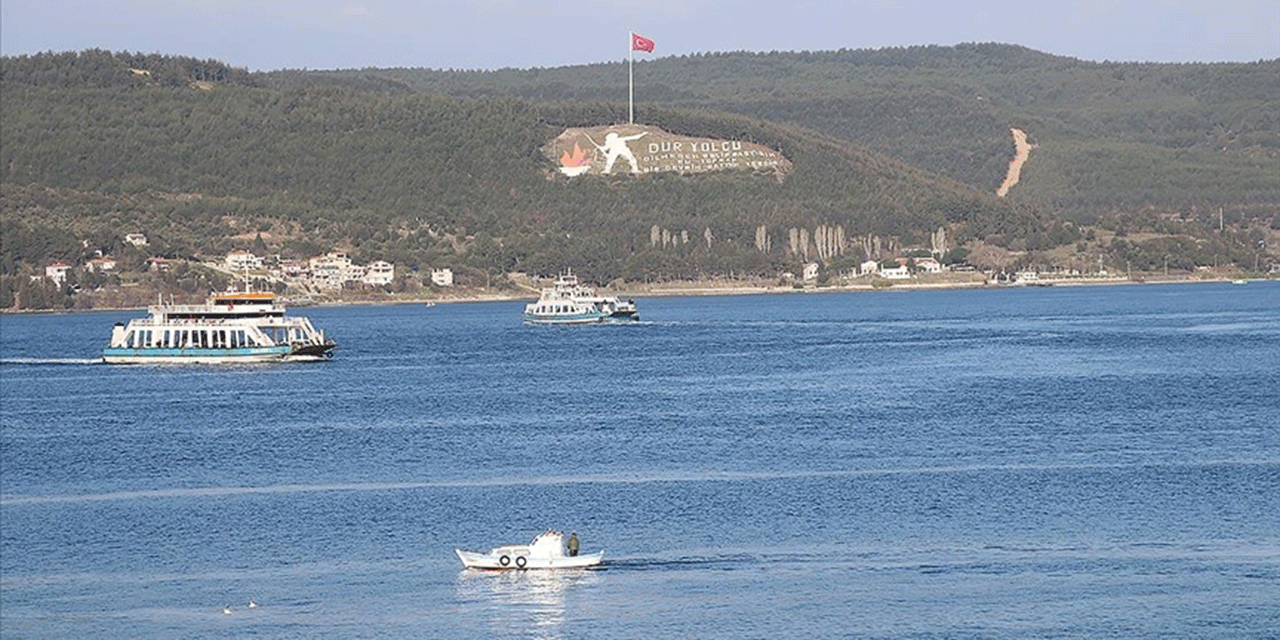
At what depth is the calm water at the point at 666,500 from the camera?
39.2 m

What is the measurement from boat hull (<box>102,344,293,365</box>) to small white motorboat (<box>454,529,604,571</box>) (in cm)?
6992

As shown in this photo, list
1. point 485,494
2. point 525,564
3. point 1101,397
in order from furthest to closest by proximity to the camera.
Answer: point 1101,397, point 485,494, point 525,564

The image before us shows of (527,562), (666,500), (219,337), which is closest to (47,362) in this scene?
(219,337)

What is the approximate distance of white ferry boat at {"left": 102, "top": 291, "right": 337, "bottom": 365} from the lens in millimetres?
112750

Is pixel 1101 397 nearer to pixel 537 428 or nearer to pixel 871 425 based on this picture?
pixel 871 425

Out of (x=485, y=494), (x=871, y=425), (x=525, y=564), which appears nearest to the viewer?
(x=525, y=564)

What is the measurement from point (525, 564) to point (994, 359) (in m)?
63.0

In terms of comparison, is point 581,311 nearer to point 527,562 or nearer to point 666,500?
point 666,500

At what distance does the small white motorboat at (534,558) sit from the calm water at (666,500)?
543 mm

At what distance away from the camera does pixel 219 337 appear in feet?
375

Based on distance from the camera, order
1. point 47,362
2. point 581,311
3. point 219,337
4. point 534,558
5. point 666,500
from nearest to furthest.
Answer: point 534,558 < point 666,500 < point 47,362 < point 219,337 < point 581,311

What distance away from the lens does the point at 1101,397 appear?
257 feet

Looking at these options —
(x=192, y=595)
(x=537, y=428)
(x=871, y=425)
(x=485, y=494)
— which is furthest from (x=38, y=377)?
(x=192, y=595)

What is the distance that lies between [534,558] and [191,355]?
2885 inches
